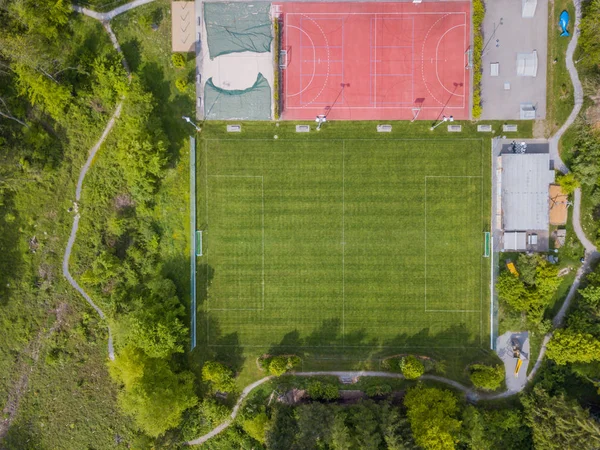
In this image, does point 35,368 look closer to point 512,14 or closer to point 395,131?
point 395,131

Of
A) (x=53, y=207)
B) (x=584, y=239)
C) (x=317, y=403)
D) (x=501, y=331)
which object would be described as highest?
(x=53, y=207)

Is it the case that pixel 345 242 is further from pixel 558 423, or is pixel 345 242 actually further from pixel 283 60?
pixel 558 423

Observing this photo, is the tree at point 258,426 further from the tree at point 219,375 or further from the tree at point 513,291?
the tree at point 513,291

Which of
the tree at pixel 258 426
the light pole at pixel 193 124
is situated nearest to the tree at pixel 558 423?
the tree at pixel 258 426

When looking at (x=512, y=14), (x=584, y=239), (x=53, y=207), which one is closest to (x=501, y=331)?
(x=584, y=239)

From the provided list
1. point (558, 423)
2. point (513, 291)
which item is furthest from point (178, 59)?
point (558, 423)

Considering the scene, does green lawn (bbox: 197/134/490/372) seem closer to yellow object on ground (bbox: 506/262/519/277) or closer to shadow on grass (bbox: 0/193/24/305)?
yellow object on ground (bbox: 506/262/519/277)
